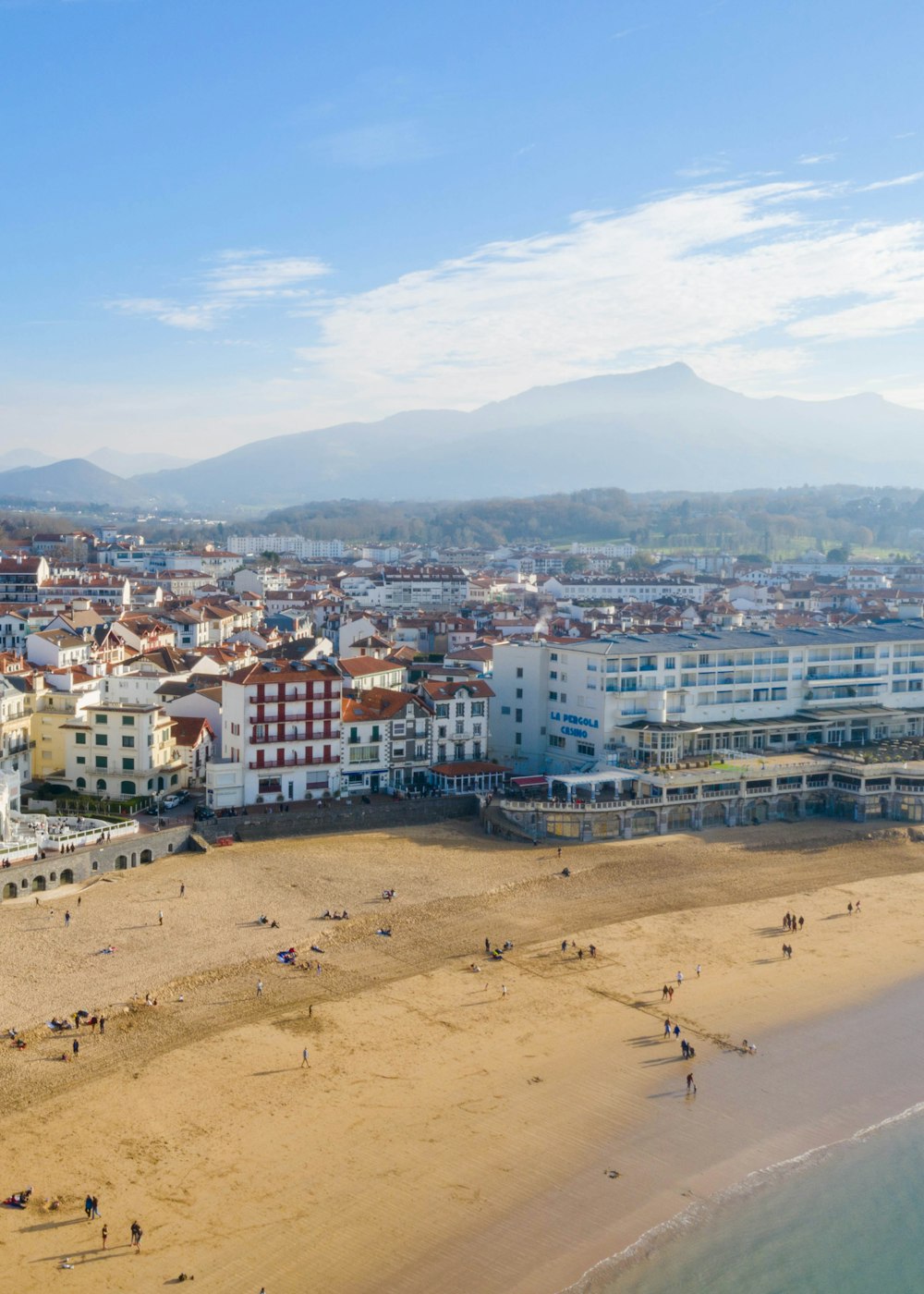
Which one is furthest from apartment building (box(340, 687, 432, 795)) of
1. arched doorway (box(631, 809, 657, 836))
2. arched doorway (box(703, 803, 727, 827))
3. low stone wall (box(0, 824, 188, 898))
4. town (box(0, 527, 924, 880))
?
arched doorway (box(703, 803, 727, 827))

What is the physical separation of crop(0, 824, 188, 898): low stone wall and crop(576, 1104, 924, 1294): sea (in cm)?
2424

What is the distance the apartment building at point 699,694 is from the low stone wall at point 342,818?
25.8 ft

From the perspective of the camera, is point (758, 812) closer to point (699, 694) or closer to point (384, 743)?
point (699, 694)

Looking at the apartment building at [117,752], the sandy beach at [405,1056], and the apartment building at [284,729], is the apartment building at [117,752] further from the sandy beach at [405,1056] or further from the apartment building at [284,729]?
the sandy beach at [405,1056]

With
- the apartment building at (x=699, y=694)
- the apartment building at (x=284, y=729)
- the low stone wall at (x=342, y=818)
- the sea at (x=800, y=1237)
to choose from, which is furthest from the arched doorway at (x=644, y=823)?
the sea at (x=800, y=1237)

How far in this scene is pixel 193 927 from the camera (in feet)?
126

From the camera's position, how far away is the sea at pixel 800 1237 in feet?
76.5

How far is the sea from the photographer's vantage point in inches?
918

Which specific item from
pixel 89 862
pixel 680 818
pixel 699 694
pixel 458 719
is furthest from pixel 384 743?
pixel 699 694

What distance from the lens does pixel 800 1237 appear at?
24.9m

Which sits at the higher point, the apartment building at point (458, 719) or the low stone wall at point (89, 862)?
the apartment building at point (458, 719)

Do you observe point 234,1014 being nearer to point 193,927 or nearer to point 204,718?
point 193,927

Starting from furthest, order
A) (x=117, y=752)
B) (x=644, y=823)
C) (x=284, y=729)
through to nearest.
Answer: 1. (x=644, y=823)
2. (x=284, y=729)
3. (x=117, y=752)

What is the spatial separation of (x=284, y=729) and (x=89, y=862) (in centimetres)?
1116
